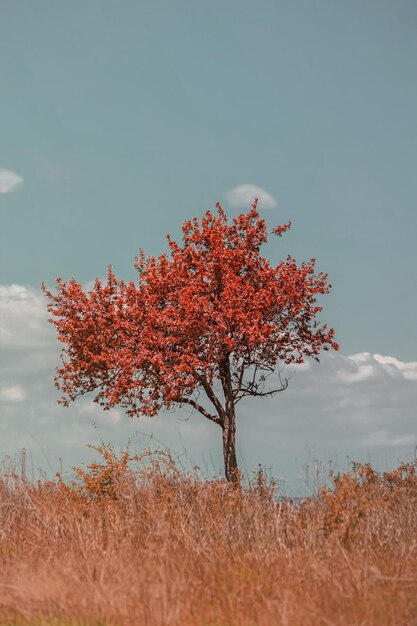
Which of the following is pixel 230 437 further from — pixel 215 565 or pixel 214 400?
pixel 215 565

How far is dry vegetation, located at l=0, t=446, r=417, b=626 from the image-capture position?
925 cm

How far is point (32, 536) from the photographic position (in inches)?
601

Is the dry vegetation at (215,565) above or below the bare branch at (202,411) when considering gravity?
below

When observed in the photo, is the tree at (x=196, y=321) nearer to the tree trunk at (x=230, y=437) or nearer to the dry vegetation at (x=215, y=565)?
the tree trunk at (x=230, y=437)

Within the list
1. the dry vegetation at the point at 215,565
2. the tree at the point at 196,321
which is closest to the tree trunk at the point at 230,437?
the tree at the point at 196,321

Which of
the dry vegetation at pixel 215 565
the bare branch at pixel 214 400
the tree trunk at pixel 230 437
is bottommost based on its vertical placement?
the dry vegetation at pixel 215 565

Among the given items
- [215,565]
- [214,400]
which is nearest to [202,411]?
[214,400]

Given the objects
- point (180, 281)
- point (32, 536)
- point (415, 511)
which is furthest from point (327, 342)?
point (32, 536)

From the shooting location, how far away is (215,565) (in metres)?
10.8

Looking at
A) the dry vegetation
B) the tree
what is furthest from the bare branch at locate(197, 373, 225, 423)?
the dry vegetation

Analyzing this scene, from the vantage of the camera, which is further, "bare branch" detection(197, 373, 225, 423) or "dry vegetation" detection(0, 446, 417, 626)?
"bare branch" detection(197, 373, 225, 423)

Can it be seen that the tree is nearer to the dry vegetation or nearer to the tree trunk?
the tree trunk

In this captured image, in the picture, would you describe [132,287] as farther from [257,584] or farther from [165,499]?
[257,584]

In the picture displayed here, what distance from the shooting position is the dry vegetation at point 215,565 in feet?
30.3
